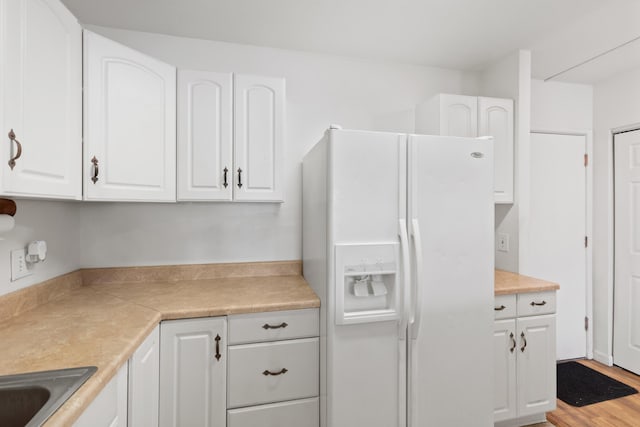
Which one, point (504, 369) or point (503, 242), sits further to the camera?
point (503, 242)

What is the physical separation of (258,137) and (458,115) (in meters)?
1.45

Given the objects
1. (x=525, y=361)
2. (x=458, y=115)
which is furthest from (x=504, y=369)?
(x=458, y=115)

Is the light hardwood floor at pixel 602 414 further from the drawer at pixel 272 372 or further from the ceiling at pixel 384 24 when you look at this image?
the ceiling at pixel 384 24

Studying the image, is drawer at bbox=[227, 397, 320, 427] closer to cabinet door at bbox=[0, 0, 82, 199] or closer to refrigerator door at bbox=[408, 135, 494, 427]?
refrigerator door at bbox=[408, 135, 494, 427]

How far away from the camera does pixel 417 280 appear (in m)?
1.66

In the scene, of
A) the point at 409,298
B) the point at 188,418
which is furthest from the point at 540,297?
the point at 188,418

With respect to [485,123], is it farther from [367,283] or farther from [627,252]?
[627,252]

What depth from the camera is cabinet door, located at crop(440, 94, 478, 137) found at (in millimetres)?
2340

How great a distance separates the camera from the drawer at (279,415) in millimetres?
1657

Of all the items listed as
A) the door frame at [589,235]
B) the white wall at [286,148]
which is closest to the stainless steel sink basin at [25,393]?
the white wall at [286,148]

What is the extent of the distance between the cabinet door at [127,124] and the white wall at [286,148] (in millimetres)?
413

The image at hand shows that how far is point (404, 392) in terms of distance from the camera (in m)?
1.70

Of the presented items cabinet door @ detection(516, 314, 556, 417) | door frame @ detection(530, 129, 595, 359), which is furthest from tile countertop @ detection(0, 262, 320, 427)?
door frame @ detection(530, 129, 595, 359)

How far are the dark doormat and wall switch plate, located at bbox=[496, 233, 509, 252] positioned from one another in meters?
1.16
